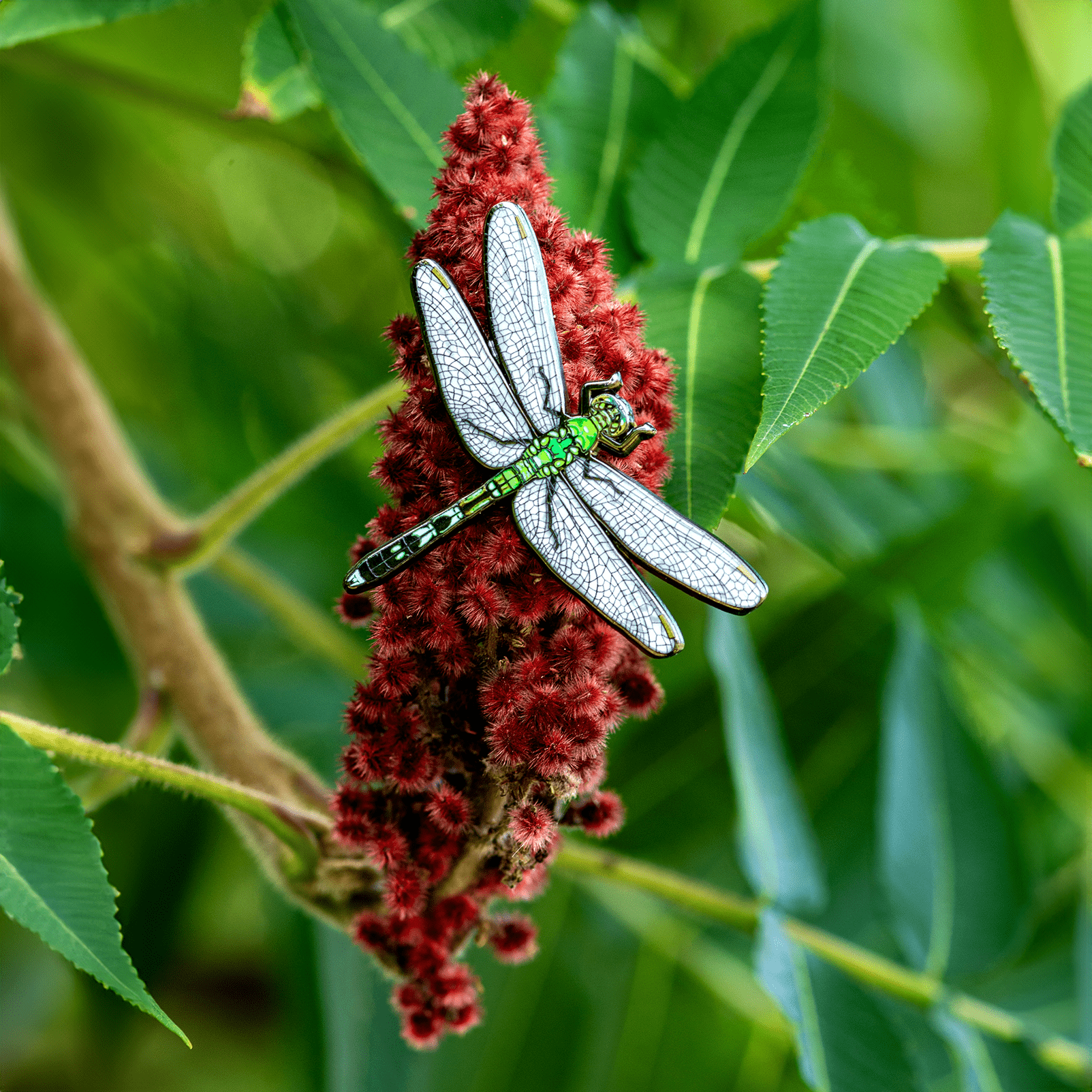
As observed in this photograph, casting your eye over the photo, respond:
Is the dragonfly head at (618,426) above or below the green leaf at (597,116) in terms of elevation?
below

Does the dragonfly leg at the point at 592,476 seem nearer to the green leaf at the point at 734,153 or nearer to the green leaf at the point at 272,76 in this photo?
the green leaf at the point at 734,153

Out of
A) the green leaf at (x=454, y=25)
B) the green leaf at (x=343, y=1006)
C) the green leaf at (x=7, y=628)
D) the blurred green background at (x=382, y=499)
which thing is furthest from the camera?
the blurred green background at (x=382, y=499)

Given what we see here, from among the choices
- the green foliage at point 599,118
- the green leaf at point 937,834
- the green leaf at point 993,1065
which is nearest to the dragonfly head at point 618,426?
the green foliage at point 599,118

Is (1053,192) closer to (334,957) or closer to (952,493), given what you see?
(952,493)

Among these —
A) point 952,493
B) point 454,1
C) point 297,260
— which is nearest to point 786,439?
point 952,493

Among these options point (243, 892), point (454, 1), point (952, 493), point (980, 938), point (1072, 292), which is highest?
point (454, 1)

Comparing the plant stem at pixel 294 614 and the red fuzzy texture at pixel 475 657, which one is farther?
the plant stem at pixel 294 614
